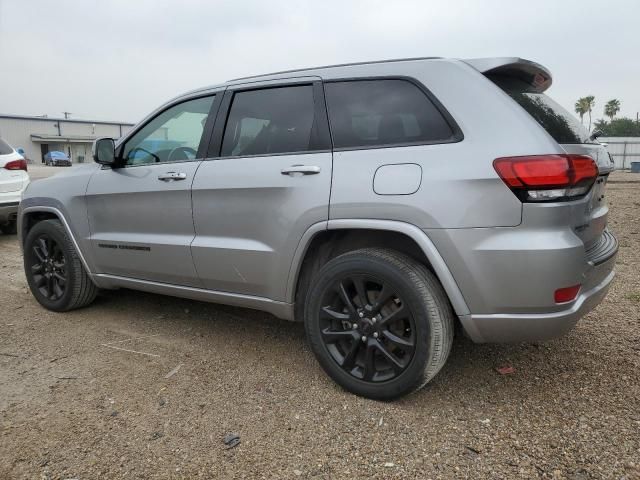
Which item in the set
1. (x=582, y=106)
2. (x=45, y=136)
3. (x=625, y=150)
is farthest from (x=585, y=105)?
(x=45, y=136)

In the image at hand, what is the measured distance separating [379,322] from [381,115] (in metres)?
1.12

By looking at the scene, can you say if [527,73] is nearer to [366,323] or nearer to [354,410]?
[366,323]

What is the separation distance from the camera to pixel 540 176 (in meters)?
2.23

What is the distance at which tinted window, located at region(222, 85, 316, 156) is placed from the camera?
3.00 meters

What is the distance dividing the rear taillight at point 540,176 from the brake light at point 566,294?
0.41 meters

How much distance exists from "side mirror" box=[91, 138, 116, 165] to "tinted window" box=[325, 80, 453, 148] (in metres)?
1.82

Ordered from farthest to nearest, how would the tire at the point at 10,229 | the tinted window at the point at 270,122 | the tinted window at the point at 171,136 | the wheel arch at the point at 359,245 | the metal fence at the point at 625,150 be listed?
the metal fence at the point at 625,150
the tire at the point at 10,229
the tinted window at the point at 171,136
the tinted window at the point at 270,122
the wheel arch at the point at 359,245

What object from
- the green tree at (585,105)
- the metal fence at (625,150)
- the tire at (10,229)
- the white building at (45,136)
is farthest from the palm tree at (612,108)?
the tire at (10,229)

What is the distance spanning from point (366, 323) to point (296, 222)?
684 millimetres

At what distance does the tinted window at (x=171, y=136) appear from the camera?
3.51 metres

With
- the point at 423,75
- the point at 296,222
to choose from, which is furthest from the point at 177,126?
the point at 423,75

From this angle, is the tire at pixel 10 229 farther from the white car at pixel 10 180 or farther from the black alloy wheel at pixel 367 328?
the black alloy wheel at pixel 367 328

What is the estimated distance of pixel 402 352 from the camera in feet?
8.71

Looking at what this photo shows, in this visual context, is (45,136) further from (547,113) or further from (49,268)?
(547,113)
